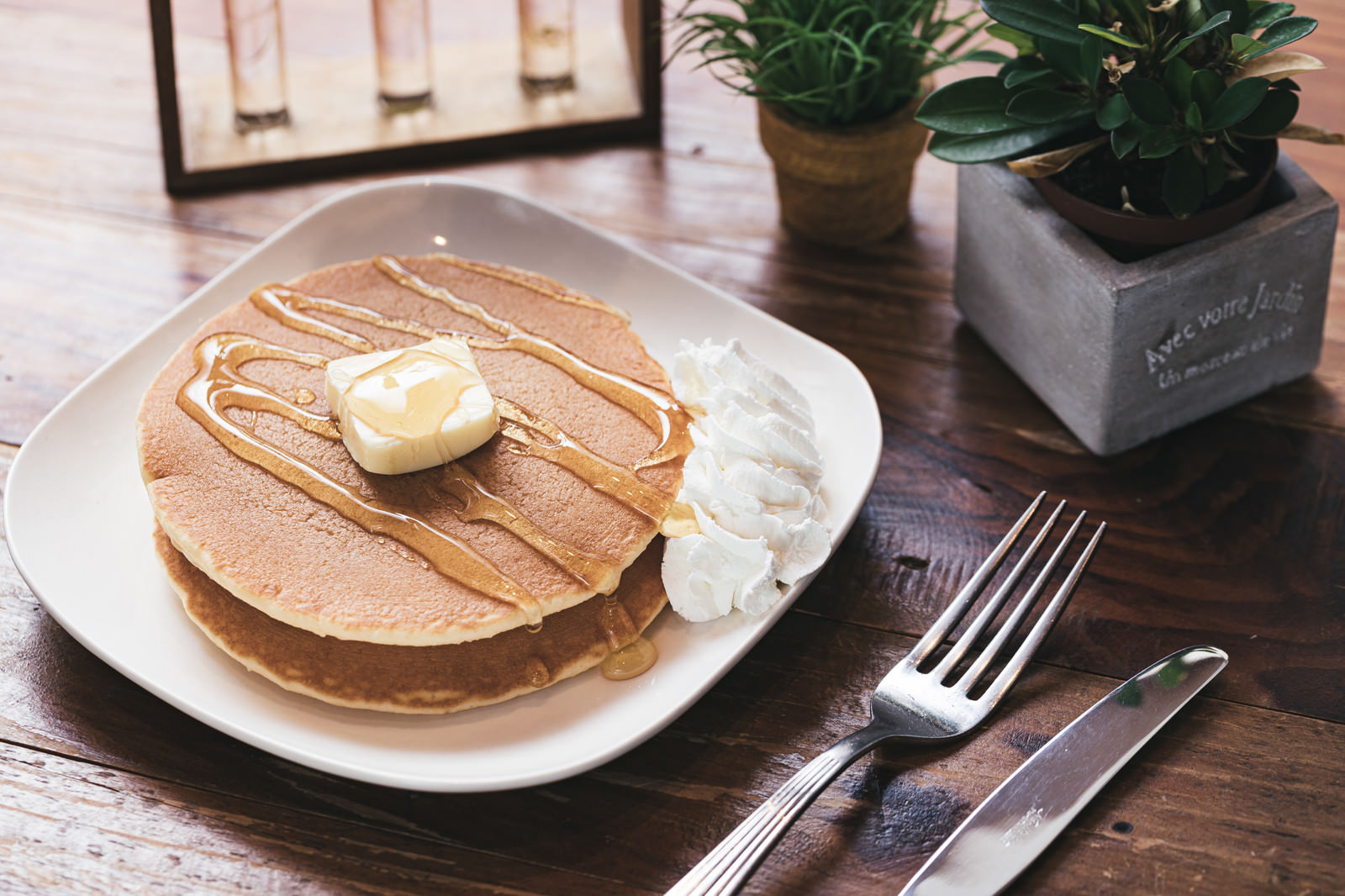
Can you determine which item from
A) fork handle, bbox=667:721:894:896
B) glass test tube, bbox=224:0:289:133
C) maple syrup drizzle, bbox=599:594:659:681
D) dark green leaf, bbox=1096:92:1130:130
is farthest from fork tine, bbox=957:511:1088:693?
glass test tube, bbox=224:0:289:133

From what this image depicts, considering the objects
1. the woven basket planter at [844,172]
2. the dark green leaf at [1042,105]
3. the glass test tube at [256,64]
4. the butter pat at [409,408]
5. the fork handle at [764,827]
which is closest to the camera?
the fork handle at [764,827]

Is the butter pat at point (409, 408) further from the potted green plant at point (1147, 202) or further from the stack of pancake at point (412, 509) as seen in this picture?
the potted green plant at point (1147, 202)

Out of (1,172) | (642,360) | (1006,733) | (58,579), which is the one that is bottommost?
(1006,733)

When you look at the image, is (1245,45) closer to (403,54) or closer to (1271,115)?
(1271,115)

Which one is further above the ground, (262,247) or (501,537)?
(262,247)

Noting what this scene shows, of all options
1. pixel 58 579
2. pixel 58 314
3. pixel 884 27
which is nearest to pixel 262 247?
pixel 58 314

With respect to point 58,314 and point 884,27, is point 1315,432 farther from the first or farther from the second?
point 58,314

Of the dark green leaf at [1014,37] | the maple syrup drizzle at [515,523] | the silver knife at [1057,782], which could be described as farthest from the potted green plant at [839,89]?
the silver knife at [1057,782]
